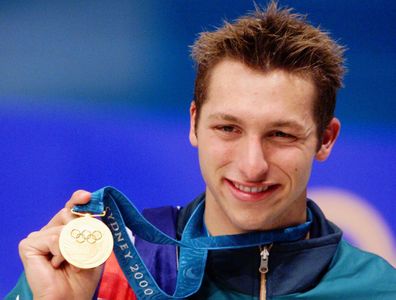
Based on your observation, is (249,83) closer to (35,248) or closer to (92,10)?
(35,248)

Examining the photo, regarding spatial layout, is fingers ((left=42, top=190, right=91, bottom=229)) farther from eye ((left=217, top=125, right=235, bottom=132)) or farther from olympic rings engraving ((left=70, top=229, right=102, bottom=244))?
eye ((left=217, top=125, right=235, bottom=132))

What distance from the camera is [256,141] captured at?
6.24ft

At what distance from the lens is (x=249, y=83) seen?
6.46 feet

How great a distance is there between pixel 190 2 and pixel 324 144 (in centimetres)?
116

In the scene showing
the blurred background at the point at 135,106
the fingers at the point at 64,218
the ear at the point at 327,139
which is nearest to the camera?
the fingers at the point at 64,218

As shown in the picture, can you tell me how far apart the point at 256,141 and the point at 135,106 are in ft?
4.00

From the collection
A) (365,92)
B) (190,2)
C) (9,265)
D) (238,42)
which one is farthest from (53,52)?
(365,92)

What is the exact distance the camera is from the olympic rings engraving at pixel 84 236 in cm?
173

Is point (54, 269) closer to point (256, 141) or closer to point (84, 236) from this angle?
point (84, 236)

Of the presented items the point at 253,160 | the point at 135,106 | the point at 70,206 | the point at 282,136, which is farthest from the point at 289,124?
the point at 135,106

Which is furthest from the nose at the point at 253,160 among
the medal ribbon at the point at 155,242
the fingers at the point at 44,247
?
the fingers at the point at 44,247

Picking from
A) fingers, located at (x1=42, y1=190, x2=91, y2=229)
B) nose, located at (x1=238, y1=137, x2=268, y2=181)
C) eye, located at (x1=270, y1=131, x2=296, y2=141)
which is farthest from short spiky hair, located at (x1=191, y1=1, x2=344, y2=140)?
fingers, located at (x1=42, y1=190, x2=91, y2=229)

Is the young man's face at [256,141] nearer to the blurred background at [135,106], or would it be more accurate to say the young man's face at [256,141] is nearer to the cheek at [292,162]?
the cheek at [292,162]

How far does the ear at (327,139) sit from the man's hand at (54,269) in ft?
2.68
